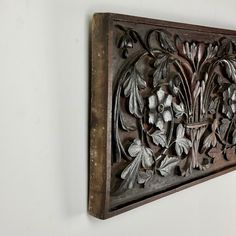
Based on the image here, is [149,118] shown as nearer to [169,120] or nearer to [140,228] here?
[169,120]

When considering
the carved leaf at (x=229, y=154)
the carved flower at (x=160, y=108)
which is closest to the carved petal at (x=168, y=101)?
the carved flower at (x=160, y=108)

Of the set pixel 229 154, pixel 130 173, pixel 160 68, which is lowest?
pixel 229 154

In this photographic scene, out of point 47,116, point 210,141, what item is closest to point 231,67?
point 210,141

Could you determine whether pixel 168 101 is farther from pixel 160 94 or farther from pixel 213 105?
pixel 213 105

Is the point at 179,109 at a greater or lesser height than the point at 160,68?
lesser

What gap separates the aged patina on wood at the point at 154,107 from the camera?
0.85 m

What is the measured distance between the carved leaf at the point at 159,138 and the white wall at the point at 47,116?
0.20 m

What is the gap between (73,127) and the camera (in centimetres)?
83

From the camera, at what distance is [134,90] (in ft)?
2.96

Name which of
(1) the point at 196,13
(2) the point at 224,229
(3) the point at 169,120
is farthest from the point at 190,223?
(1) the point at 196,13

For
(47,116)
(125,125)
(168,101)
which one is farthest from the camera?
(168,101)

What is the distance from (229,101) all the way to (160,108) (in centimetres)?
36

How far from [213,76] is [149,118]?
326mm

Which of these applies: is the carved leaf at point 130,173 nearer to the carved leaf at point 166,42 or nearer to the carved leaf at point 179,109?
the carved leaf at point 179,109
